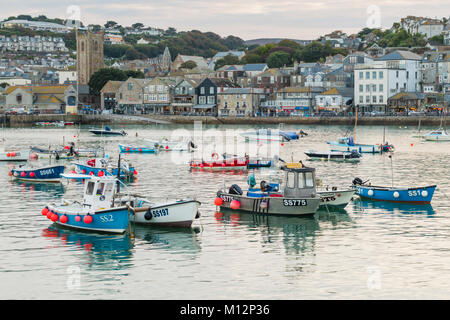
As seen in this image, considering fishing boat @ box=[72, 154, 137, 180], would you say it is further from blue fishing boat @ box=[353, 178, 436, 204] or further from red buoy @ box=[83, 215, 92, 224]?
blue fishing boat @ box=[353, 178, 436, 204]

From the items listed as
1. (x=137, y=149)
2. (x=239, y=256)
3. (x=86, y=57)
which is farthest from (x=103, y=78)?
(x=239, y=256)

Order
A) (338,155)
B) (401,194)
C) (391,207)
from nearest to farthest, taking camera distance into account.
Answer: (391,207), (401,194), (338,155)

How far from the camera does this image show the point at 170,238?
25.2 meters

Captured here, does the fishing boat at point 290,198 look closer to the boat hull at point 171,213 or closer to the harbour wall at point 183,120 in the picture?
the boat hull at point 171,213

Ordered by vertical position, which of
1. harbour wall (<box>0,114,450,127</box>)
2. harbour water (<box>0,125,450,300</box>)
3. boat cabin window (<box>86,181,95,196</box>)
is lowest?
harbour water (<box>0,125,450,300</box>)

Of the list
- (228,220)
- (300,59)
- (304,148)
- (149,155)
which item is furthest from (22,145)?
(300,59)

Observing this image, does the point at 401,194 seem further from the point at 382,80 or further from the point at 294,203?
the point at 382,80

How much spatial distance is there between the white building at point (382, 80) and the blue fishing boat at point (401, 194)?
278 feet

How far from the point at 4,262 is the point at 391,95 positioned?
10154cm

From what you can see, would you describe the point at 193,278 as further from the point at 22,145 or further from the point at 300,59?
the point at 300,59

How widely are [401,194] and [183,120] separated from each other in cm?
9256

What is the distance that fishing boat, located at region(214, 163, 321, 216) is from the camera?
28.6 m

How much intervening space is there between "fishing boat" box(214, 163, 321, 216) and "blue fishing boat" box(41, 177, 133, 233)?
18.7ft

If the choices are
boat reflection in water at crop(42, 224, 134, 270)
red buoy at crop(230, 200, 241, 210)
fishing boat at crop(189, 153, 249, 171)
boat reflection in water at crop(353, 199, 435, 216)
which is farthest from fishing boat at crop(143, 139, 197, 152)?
boat reflection in water at crop(42, 224, 134, 270)
